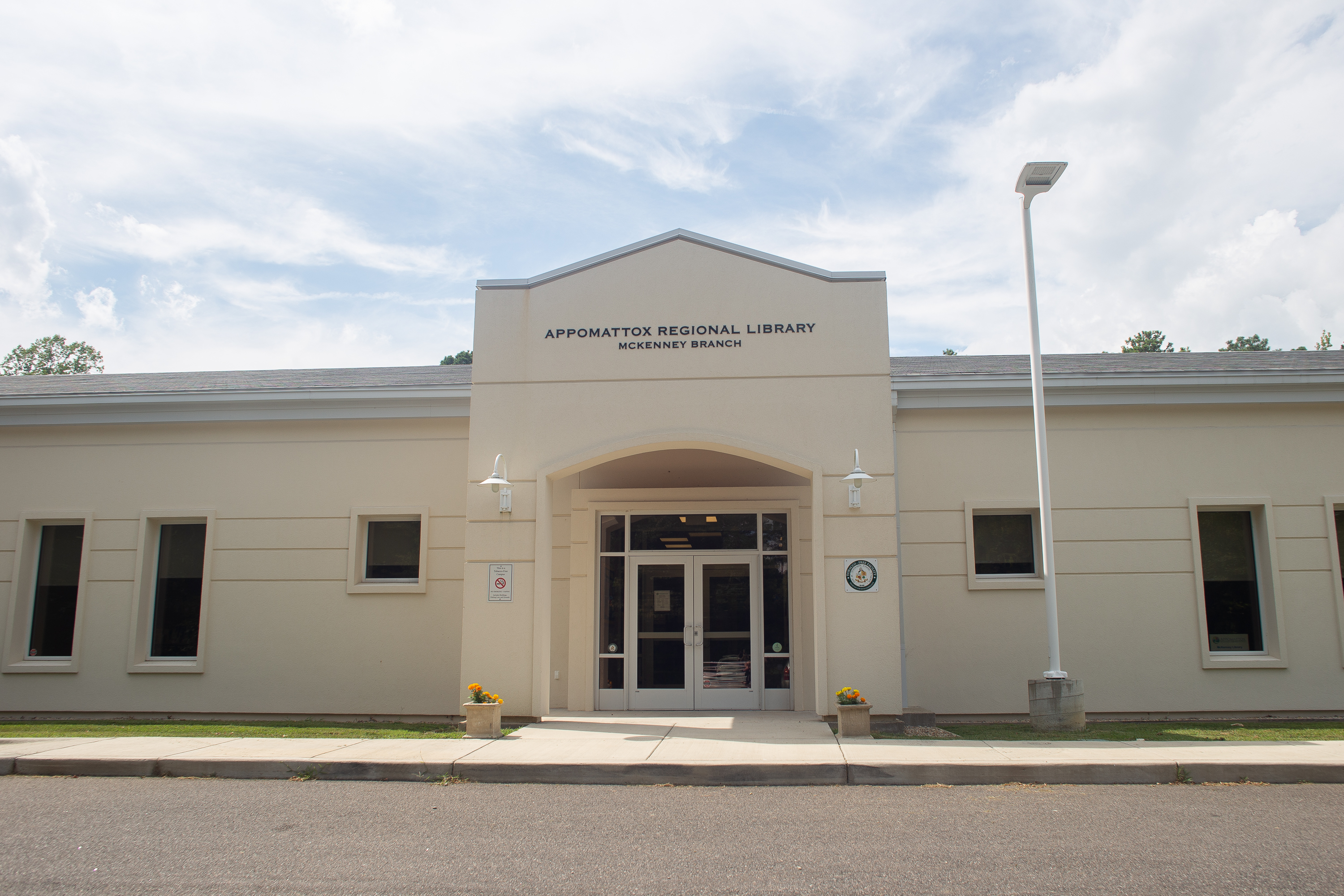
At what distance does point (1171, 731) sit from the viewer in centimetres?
1071

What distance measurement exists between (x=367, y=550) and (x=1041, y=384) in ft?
32.6

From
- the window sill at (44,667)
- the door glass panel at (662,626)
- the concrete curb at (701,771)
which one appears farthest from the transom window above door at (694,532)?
the window sill at (44,667)

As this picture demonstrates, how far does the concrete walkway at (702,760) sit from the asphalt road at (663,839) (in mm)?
208

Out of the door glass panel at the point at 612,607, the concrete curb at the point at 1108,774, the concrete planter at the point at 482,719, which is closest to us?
the concrete curb at the point at 1108,774

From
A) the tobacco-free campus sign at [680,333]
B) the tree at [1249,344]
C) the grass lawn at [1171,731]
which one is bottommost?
the grass lawn at [1171,731]

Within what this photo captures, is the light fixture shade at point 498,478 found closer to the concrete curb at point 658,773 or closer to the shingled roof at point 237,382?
the shingled roof at point 237,382

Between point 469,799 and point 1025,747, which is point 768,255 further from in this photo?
point 469,799

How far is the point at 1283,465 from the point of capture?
12.7 meters

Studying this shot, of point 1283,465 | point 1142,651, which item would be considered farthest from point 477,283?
point 1283,465

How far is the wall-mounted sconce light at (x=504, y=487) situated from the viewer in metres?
11.4

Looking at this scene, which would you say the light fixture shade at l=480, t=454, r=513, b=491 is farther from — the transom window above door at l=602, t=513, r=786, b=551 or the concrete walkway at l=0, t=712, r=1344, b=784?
the concrete walkway at l=0, t=712, r=1344, b=784

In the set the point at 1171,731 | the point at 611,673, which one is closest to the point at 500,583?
the point at 611,673

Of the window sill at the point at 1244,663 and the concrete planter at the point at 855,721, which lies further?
the window sill at the point at 1244,663

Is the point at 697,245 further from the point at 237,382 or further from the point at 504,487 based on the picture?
the point at 237,382
